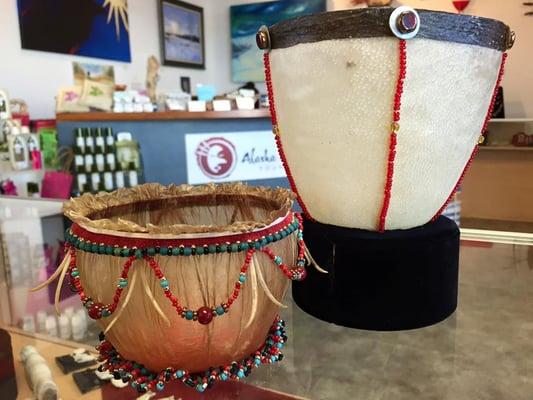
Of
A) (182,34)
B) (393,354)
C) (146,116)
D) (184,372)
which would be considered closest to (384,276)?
(393,354)

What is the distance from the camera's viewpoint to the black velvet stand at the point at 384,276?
1.81ft

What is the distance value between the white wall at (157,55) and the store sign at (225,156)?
116 centimetres

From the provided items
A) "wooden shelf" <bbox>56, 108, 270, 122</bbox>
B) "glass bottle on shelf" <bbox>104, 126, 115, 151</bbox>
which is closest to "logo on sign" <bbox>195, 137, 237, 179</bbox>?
"wooden shelf" <bbox>56, 108, 270, 122</bbox>

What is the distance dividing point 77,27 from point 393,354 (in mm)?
3298

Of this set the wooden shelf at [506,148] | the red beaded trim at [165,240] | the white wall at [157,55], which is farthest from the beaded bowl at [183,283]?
the wooden shelf at [506,148]

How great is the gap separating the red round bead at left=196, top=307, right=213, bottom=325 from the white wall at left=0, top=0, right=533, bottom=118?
9.66 feet

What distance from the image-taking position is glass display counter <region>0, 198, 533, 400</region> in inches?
18.2

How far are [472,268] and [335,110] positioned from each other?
Result: 422 mm

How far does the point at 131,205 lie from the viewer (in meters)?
0.53

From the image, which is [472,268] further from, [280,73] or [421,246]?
[280,73]

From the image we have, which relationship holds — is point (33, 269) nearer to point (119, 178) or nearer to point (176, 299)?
point (176, 299)

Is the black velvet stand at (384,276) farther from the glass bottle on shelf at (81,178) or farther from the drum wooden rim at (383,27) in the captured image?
the glass bottle on shelf at (81,178)

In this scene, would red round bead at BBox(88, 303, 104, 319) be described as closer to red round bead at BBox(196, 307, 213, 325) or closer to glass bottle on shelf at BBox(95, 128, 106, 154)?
red round bead at BBox(196, 307, 213, 325)

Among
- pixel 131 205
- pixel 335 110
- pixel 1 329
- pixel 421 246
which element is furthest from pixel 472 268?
pixel 1 329
